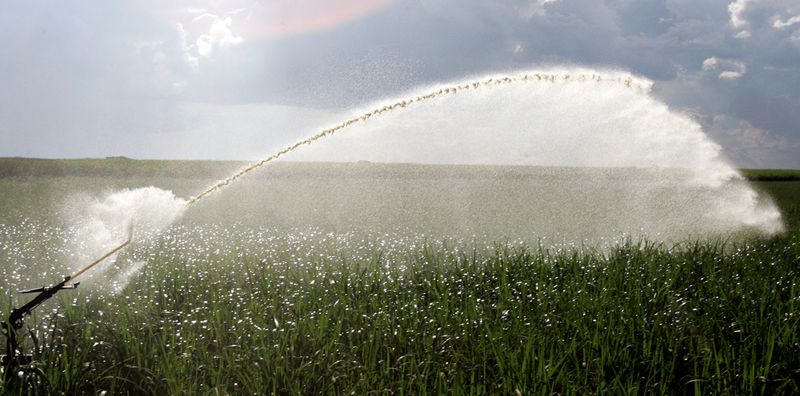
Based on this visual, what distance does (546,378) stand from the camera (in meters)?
4.19

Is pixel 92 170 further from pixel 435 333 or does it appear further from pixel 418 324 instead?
pixel 435 333

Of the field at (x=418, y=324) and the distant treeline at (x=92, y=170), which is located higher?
the distant treeline at (x=92, y=170)

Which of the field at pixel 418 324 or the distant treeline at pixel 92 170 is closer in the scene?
the field at pixel 418 324

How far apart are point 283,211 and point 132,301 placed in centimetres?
1106

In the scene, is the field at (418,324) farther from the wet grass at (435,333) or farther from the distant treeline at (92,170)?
the distant treeline at (92,170)

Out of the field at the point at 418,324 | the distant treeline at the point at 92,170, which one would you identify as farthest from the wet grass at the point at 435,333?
the distant treeline at the point at 92,170

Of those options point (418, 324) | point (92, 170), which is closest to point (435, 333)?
point (418, 324)

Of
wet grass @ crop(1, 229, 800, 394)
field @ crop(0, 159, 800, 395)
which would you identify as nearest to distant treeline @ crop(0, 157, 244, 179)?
field @ crop(0, 159, 800, 395)

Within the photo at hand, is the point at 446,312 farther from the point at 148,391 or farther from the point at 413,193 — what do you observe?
the point at 413,193

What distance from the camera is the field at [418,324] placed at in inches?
170

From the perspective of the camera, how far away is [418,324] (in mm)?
5414

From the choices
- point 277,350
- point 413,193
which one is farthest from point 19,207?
point 277,350

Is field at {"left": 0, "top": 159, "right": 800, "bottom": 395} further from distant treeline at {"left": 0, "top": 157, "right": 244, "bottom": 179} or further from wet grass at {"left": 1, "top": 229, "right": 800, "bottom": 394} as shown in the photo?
distant treeline at {"left": 0, "top": 157, "right": 244, "bottom": 179}

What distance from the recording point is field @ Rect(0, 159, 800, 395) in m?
4.33
